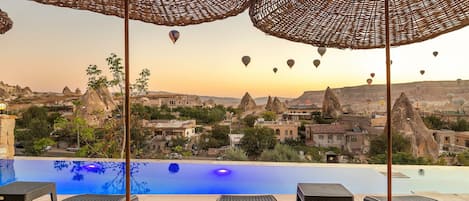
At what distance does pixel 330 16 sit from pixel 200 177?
4.29 meters

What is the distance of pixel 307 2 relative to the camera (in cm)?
202

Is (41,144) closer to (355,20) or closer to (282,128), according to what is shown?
(282,128)

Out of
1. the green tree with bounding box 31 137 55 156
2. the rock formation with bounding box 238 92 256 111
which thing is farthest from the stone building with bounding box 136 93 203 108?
the green tree with bounding box 31 137 55 156

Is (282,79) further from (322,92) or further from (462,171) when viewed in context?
(462,171)

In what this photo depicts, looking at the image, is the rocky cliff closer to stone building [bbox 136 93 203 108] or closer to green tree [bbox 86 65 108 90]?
green tree [bbox 86 65 108 90]

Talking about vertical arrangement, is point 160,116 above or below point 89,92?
below

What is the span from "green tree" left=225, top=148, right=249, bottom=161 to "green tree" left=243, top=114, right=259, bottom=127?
0.53 meters

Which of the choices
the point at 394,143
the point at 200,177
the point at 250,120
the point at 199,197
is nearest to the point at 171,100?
the point at 250,120

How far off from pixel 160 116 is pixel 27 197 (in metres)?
4.35

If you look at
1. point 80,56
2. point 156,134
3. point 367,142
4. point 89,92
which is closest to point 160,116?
point 156,134

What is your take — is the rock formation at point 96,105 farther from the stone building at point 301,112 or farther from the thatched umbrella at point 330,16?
the thatched umbrella at point 330,16

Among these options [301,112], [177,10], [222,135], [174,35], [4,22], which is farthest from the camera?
[222,135]

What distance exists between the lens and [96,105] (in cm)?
702

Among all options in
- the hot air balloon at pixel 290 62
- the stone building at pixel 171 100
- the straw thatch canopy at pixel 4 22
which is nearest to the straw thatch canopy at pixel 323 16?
the straw thatch canopy at pixel 4 22
